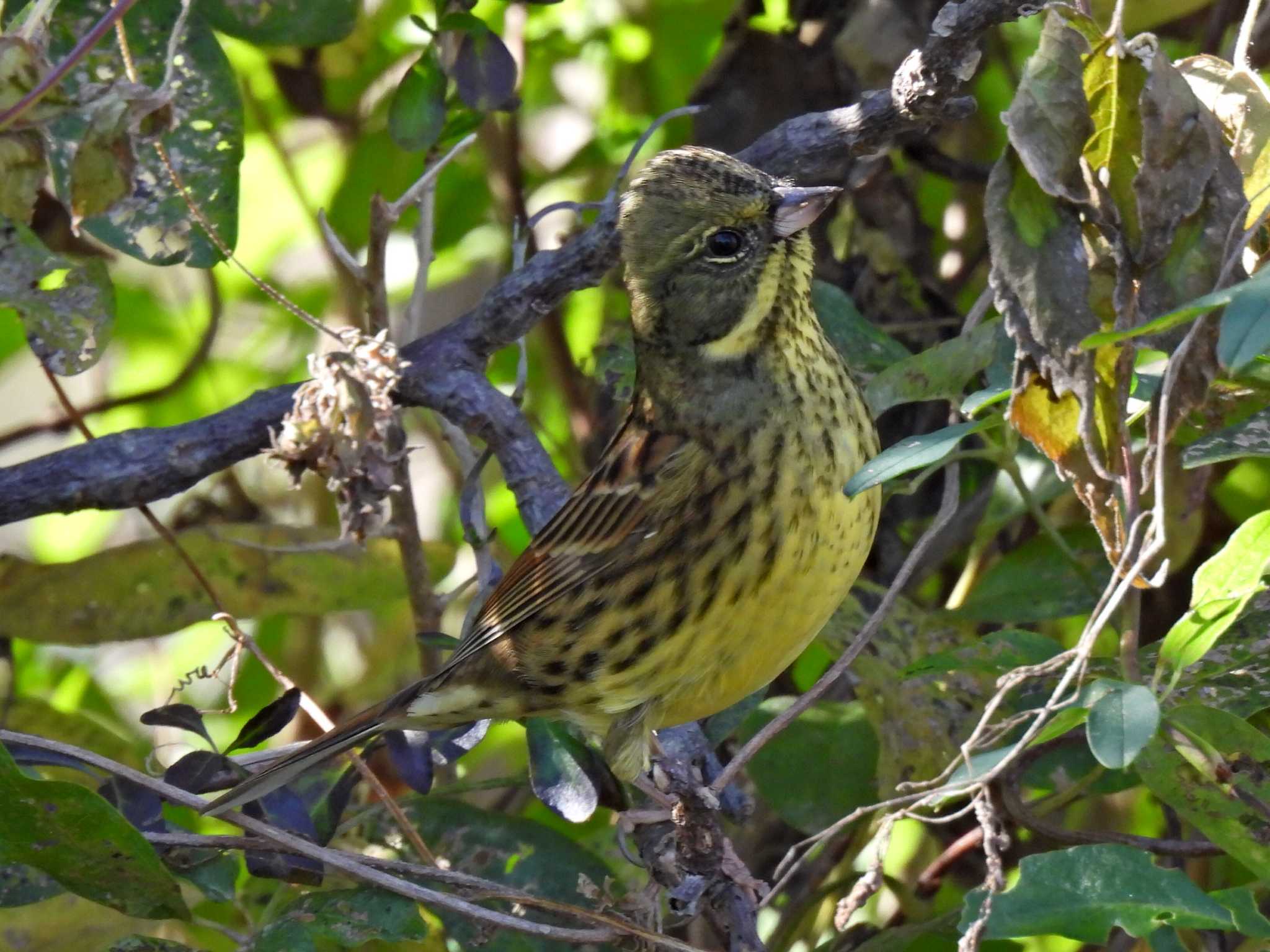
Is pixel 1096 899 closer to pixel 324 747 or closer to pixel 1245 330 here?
pixel 1245 330

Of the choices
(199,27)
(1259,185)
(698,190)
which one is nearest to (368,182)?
(199,27)

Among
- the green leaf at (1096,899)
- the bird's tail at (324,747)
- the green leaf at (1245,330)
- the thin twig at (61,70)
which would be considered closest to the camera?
the green leaf at (1245,330)

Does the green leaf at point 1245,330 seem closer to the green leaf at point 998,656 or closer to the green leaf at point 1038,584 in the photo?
the green leaf at point 998,656

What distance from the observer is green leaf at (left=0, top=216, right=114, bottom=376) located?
6.73 ft

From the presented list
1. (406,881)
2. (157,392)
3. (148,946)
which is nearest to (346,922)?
(406,881)

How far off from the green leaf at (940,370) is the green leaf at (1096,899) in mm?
696

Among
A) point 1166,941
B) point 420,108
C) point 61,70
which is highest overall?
point 61,70

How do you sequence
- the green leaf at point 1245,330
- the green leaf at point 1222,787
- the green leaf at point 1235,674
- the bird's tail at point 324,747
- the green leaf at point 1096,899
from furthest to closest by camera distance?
1. the bird's tail at point 324,747
2. the green leaf at point 1235,674
3. the green leaf at point 1222,787
4. the green leaf at point 1096,899
5. the green leaf at point 1245,330

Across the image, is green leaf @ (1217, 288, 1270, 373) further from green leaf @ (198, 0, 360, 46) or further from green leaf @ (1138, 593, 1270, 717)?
green leaf @ (198, 0, 360, 46)

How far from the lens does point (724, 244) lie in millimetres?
2148

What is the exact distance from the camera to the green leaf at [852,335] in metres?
2.38

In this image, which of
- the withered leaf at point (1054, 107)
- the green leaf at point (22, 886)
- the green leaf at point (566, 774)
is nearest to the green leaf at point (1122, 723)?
the withered leaf at point (1054, 107)

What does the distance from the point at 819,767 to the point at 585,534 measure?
0.52m

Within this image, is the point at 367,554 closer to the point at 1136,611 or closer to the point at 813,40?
the point at 813,40
